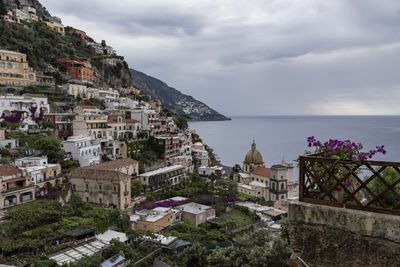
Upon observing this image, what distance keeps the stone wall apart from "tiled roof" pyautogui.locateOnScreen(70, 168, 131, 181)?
88.0 ft

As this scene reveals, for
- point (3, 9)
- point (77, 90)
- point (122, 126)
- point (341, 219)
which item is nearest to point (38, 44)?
point (3, 9)

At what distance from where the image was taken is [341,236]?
11.1 feet

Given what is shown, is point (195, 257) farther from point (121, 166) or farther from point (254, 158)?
point (254, 158)

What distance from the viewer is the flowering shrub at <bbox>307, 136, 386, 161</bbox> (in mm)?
3578

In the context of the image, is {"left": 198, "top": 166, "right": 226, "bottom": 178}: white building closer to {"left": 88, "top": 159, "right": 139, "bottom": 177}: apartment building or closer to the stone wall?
{"left": 88, "top": 159, "right": 139, "bottom": 177}: apartment building

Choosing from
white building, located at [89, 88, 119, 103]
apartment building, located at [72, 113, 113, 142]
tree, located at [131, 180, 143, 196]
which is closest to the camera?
tree, located at [131, 180, 143, 196]

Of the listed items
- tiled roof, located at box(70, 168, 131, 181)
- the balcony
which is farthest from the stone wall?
tiled roof, located at box(70, 168, 131, 181)

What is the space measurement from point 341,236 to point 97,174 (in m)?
29.0

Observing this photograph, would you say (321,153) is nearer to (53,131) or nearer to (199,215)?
(199,215)

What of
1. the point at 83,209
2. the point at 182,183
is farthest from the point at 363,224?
the point at 182,183

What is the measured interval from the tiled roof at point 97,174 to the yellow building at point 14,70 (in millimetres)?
23741

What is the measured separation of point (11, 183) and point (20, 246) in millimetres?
7170

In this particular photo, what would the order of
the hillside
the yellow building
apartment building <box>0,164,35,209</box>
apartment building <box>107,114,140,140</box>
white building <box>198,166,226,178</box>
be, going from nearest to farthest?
apartment building <box>0,164,35,209</box> < apartment building <box>107,114,140,140</box> < white building <box>198,166,226,178</box> < the yellow building < the hillside

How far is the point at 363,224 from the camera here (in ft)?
10.7
